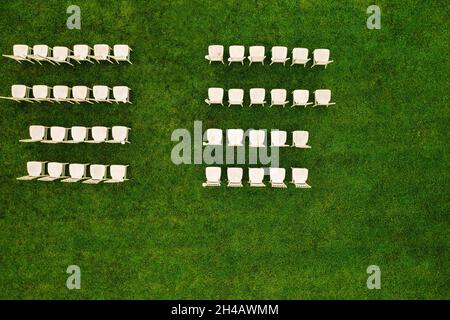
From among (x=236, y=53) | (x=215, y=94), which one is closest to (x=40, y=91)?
(x=215, y=94)

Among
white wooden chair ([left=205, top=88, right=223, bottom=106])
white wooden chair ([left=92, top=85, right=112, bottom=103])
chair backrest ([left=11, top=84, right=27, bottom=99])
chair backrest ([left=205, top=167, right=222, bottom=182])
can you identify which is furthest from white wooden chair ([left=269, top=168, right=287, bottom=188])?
chair backrest ([left=11, top=84, right=27, bottom=99])

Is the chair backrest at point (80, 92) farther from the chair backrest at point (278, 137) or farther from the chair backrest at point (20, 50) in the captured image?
the chair backrest at point (278, 137)

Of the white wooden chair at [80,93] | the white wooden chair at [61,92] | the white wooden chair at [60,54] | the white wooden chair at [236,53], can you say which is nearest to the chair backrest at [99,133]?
the white wooden chair at [80,93]

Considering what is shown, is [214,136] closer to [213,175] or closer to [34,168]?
[213,175]

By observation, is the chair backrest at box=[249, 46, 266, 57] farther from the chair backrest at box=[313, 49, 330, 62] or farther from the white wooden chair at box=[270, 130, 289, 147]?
the white wooden chair at box=[270, 130, 289, 147]

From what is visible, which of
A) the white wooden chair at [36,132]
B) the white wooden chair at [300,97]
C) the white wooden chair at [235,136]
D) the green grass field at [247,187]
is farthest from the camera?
the green grass field at [247,187]

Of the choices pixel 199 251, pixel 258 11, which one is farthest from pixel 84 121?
pixel 258 11
